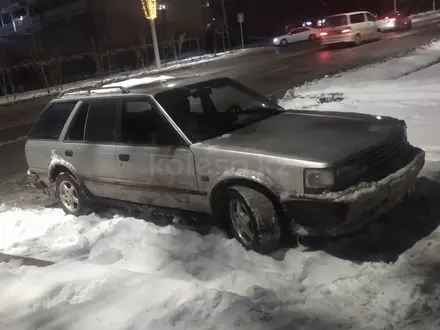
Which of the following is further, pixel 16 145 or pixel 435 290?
pixel 16 145

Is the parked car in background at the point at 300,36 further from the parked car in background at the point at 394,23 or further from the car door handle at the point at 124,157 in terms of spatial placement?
the car door handle at the point at 124,157

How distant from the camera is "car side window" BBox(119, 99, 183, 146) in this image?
5.22m

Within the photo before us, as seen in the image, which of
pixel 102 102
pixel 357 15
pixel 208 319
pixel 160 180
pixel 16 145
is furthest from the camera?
pixel 357 15

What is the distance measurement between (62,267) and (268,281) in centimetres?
176

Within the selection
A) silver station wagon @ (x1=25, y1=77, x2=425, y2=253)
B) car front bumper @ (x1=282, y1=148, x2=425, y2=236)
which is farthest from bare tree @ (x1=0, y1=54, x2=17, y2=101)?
car front bumper @ (x1=282, y1=148, x2=425, y2=236)

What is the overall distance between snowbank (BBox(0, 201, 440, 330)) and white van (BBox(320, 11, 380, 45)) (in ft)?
77.6

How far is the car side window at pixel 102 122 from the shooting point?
5848 millimetres

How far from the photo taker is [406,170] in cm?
464

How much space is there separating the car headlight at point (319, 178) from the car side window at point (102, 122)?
2.40 m

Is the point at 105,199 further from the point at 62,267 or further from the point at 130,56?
the point at 130,56

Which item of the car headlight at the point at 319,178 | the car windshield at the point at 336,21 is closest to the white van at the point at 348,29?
the car windshield at the point at 336,21

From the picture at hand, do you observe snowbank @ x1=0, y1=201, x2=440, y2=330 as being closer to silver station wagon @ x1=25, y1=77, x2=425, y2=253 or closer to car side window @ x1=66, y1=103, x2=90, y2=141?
silver station wagon @ x1=25, y1=77, x2=425, y2=253

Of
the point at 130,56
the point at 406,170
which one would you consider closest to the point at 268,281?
the point at 406,170

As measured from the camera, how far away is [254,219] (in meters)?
4.54
